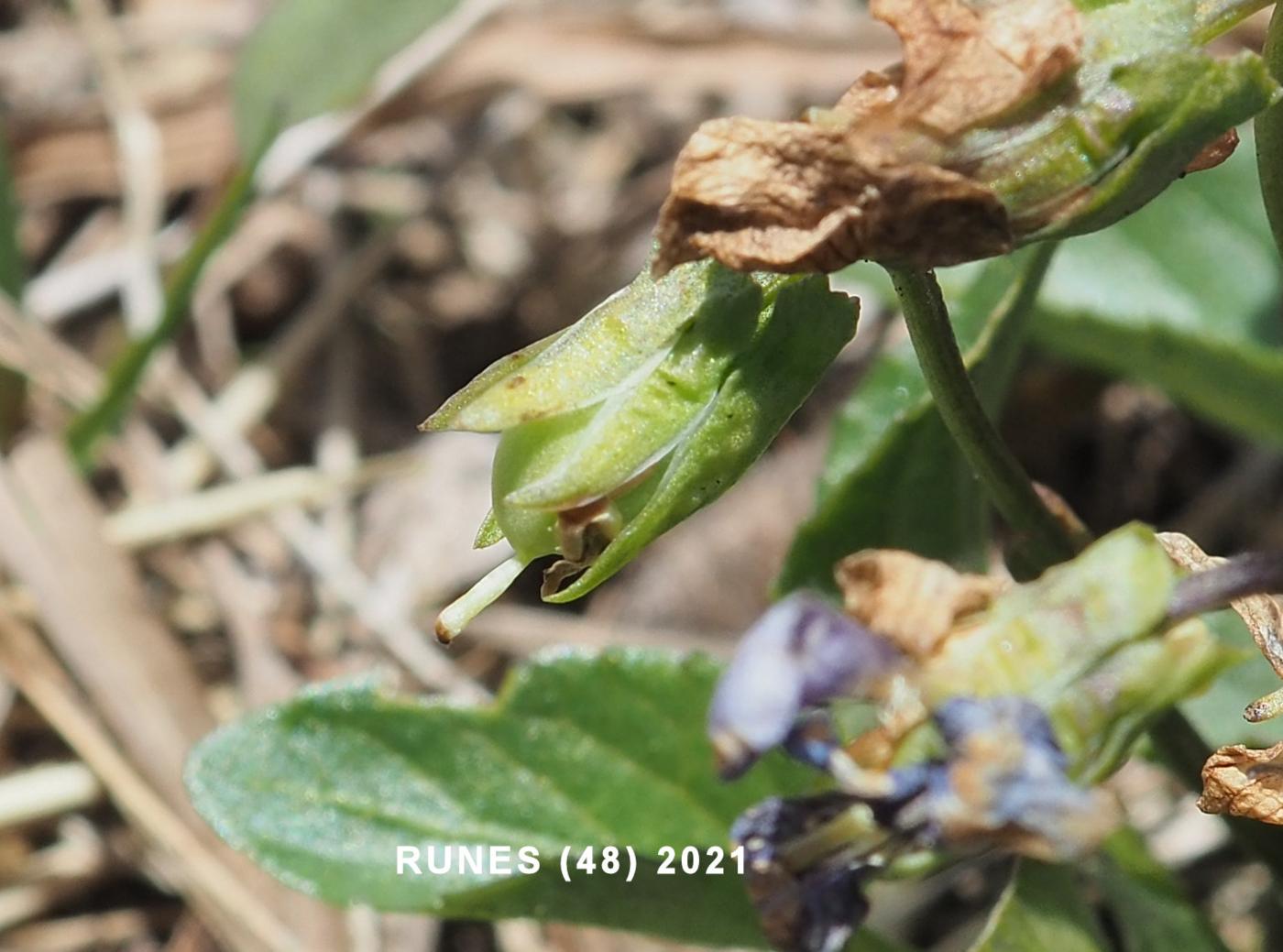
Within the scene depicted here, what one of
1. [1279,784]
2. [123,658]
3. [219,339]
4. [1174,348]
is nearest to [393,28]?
[219,339]

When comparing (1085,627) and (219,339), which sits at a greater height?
(1085,627)

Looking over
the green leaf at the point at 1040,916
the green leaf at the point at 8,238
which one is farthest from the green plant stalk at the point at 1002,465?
the green leaf at the point at 8,238

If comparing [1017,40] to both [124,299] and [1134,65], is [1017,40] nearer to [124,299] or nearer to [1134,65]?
[1134,65]

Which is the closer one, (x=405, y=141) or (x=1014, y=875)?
(x=1014, y=875)

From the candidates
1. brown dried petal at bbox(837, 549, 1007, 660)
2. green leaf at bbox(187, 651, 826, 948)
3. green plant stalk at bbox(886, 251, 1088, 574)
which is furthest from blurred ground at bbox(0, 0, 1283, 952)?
brown dried petal at bbox(837, 549, 1007, 660)

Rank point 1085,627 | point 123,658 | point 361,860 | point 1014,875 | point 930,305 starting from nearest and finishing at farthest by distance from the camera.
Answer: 1. point 1085,627
2. point 930,305
3. point 1014,875
4. point 361,860
5. point 123,658

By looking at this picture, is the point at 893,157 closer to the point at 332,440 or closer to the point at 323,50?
the point at 323,50

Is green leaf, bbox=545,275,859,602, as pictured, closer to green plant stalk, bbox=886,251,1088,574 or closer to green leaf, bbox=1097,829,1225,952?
green plant stalk, bbox=886,251,1088,574
